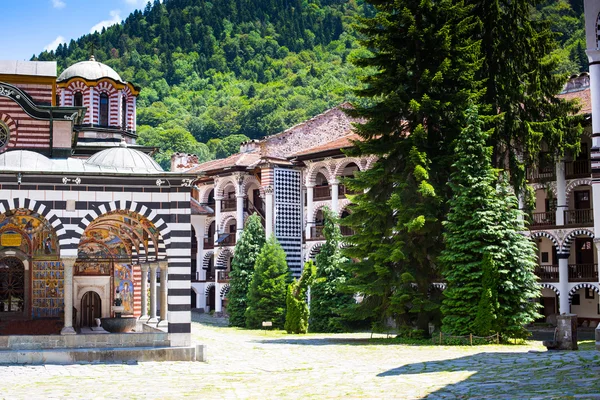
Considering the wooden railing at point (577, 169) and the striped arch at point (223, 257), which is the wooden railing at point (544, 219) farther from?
the striped arch at point (223, 257)

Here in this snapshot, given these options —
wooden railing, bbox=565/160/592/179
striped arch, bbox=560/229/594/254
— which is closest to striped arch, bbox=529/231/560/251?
striped arch, bbox=560/229/594/254

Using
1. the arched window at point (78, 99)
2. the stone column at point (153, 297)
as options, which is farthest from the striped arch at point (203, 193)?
the stone column at point (153, 297)

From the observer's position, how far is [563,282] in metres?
31.6

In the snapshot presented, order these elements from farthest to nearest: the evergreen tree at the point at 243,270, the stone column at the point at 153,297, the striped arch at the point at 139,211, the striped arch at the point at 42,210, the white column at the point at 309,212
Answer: the white column at the point at 309,212 → the evergreen tree at the point at 243,270 → the stone column at the point at 153,297 → the striped arch at the point at 139,211 → the striped arch at the point at 42,210

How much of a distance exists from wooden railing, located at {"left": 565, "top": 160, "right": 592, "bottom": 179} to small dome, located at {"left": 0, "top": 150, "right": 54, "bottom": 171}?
19.2 m

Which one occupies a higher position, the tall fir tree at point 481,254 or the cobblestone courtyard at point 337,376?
the tall fir tree at point 481,254

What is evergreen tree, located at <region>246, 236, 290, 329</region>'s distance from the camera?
35219 mm

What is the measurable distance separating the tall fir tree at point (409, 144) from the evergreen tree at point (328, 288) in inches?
277

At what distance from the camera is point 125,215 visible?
2222 centimetres

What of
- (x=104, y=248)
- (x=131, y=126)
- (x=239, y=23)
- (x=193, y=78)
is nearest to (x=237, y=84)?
(x=193, y=78)

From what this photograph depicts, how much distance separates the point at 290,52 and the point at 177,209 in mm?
88938

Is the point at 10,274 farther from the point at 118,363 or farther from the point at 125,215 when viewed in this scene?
the point at 118,363

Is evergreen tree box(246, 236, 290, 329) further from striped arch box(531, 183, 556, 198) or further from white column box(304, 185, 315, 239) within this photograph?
striped arch box(531, 183, 556, 198)

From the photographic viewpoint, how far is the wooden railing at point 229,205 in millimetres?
44925
